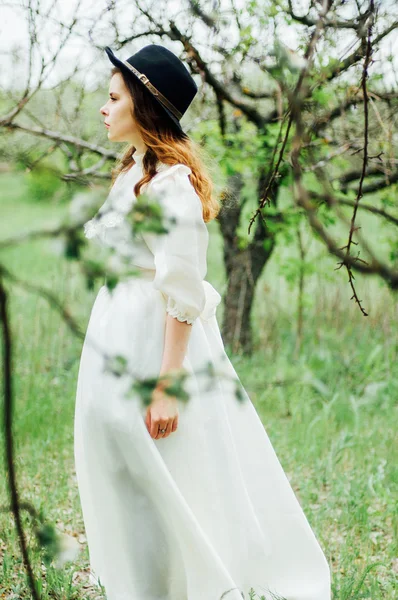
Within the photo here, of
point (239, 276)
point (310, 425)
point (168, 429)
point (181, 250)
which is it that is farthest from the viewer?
point (239, 276)

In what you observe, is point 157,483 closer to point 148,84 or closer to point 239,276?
point 148,84

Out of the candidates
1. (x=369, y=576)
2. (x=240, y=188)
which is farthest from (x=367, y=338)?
(x=369, y=576)

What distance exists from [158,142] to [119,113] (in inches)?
5.4

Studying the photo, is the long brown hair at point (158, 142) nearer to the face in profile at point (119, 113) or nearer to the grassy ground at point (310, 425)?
the face in profile at point (119, 113)

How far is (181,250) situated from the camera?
5.98 ft

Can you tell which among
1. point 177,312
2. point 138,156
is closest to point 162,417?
point 177,312

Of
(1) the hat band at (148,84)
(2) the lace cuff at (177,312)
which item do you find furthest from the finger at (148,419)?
(1) the hat band at (148,84)

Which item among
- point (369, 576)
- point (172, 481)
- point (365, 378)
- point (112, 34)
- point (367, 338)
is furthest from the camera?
point (367, 338)

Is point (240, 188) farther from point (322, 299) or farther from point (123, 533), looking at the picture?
point (123, 533)

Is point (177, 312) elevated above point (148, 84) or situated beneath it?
situated beneath

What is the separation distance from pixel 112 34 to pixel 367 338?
2.73m

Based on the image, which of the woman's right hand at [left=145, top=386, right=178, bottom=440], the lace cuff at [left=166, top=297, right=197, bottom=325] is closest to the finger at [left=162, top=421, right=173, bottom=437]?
the woman's right hand at [left=145, top=386, right=178, bottom=440]

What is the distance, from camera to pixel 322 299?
205 inches

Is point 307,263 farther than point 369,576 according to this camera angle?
Yes
